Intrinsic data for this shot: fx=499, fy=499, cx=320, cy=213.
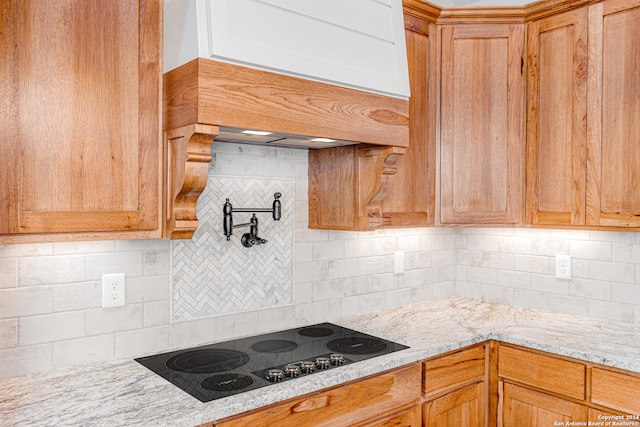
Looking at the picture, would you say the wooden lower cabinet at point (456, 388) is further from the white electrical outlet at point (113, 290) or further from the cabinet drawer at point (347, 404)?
the white electrical outlet at point (113, 290)

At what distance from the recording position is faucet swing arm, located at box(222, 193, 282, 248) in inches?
83.1

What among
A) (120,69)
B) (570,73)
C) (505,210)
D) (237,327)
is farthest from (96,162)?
(570,73)

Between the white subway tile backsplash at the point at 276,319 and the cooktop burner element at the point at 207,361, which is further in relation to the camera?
the white subway tile backsplash at the point at 276,319

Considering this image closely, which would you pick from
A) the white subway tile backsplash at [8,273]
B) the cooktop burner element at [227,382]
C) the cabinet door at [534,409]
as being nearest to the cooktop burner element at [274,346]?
the cooktop burner element at [227,382]

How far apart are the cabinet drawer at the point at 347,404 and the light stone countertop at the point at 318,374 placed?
42 millimetres

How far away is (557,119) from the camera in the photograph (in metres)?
2.35

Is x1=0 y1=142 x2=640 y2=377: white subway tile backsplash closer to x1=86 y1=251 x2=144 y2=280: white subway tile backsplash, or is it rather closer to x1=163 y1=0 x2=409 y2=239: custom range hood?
x1=86 y1=251 x2=144 y2=280: white subway tile backsplash

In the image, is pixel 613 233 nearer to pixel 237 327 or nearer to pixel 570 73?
pixel 570 73

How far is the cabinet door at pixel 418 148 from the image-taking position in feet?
7.91

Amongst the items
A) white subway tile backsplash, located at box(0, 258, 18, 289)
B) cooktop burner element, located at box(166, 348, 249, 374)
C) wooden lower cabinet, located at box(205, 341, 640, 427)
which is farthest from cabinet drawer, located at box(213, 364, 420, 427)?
white subway tile backsplash, located at box(0, 258, 18, 289)

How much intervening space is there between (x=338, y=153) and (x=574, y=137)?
1.08 metres

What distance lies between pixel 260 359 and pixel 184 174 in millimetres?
759

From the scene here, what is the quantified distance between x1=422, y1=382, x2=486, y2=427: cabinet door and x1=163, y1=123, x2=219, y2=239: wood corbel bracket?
48.9 inches

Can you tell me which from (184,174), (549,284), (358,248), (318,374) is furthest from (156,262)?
(549,284)
